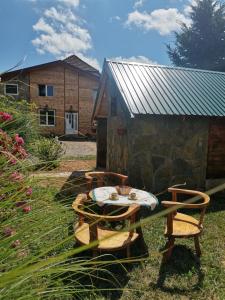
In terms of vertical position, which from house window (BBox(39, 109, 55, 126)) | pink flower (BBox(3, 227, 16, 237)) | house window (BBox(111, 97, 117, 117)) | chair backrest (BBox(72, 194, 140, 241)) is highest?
house window (BBox(111, 97, 117, 117))

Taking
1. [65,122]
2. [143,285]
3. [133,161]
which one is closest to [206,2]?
[65,122]

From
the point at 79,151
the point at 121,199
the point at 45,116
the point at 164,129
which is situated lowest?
the point at 79,151

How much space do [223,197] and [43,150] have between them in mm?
7748

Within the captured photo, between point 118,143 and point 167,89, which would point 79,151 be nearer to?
point 118,143

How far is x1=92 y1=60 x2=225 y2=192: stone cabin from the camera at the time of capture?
8.66 metres

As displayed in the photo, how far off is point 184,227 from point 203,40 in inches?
1229

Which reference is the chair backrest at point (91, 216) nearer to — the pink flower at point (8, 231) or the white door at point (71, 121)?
the pink flower at point (8, 231)

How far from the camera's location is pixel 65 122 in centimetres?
3206

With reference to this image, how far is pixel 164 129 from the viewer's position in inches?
350

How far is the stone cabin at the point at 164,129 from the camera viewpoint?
28.4 feet

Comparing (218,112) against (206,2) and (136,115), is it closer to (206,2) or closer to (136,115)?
(136,115)

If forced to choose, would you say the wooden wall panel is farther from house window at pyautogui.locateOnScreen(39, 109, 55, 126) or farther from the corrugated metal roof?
house window at pyautogui.locateOnScreen(39, 109, 55, 126)

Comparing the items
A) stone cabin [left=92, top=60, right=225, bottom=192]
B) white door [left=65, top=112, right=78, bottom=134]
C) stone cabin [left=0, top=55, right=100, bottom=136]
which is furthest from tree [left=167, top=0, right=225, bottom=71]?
stone cabin [left=92, top=60, right=225, bottom=192]

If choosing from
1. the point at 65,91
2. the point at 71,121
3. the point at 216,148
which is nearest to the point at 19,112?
the point at 216,148
